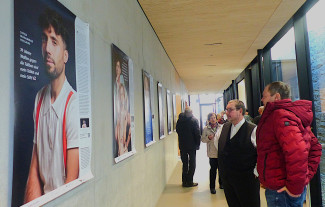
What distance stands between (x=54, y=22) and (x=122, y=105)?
1.16 m

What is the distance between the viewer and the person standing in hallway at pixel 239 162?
241cm

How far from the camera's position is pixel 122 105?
2330mm

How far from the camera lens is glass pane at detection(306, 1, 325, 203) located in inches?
130

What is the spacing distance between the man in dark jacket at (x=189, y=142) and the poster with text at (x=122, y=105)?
252cm

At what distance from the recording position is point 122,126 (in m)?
2.29

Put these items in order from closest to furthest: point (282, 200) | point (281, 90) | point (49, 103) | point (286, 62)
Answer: point (49, 103)
point (282, 200)
point (281, 90)
point (286, 62)

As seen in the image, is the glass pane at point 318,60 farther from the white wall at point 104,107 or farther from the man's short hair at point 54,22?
the man's short hair at point 54,22

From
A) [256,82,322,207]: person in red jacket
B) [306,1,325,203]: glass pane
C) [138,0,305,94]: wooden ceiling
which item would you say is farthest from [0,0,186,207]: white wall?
[306,1,325,203]: glass pane

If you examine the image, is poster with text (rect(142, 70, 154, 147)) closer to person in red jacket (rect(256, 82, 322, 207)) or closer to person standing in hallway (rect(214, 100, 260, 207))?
person standing in hallway (rect(214, 100, 260, 207))

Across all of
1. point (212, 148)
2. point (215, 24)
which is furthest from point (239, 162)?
point (215, 24)

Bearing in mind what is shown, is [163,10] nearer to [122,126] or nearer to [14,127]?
[122,126]

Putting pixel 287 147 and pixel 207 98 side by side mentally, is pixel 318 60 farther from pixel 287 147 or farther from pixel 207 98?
pixel 207 98

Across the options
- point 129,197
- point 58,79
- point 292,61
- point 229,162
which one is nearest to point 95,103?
point 58,79

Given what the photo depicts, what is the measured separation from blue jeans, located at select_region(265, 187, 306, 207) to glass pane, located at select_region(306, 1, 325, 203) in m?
1.97
